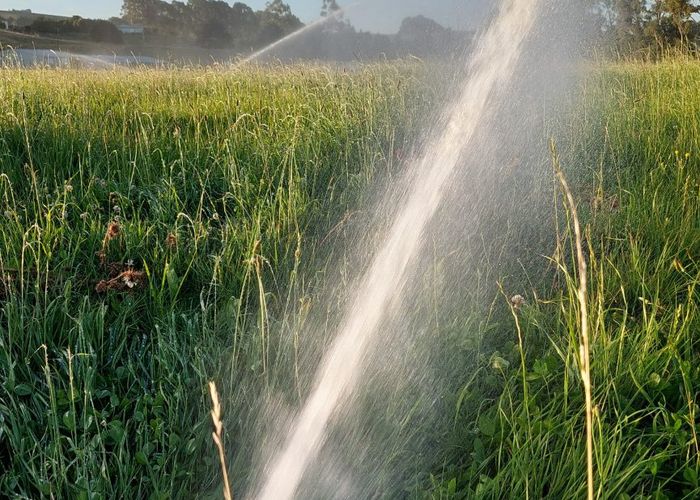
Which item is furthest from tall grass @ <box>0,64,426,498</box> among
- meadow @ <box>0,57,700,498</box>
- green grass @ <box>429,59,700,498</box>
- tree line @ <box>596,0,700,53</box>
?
tree line @ <box>596,0,700,53</box>

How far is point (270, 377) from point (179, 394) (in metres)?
0.24

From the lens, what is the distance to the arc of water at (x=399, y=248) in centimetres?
151

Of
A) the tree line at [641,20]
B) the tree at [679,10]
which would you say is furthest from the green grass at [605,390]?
the tree at [679,10]

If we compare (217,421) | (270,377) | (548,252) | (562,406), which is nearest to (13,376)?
(270,377)

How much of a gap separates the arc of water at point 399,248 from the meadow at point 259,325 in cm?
10

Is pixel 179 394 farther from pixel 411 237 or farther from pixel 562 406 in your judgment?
pixel 411 237

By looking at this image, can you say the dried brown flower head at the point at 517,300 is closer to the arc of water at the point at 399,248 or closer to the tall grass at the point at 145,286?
the arc of water at the point at 399,248

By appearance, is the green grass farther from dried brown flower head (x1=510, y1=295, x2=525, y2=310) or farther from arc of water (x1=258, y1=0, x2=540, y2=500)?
arc of water (x1=258, y1=0, x2=540, y2=500)

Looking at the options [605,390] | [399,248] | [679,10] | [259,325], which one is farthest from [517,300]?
[679,10]

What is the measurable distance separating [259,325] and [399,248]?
72 centimetres

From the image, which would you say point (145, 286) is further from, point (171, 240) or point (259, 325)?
point (259, 325)

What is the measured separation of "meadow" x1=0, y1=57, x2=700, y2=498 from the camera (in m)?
1.43

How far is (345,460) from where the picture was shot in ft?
4.74

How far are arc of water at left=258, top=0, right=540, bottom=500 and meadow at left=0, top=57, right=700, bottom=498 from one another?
0.10 m
